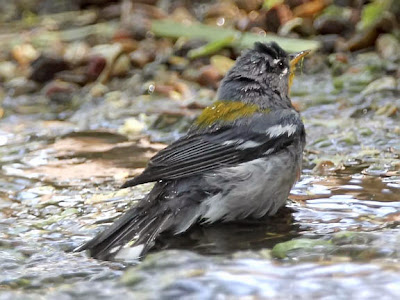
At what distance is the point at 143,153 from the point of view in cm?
530

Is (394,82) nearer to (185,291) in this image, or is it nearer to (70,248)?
(70,248)

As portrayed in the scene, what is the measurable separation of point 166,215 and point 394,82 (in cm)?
294

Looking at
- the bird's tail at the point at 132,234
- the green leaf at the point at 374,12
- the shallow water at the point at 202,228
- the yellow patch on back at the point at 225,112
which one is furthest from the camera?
the green leaf at the point at 374,12

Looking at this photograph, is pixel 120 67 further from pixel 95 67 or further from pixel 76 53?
pixel 76 53

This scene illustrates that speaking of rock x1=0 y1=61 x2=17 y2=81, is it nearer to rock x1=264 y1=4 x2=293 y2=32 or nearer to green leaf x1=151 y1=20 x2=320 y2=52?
green leaf x1=151 y1=20 x2=320 y2=52

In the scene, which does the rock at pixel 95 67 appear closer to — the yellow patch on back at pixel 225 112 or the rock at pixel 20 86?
the rock at pixel 20 86

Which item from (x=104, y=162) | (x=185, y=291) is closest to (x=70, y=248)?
(x=185, y=291)

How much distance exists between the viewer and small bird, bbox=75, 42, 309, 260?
11.8 feet

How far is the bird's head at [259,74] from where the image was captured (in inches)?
178

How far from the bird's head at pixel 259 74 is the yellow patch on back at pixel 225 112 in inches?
3.9

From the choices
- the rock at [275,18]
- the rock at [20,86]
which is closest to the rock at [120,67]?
the rock at [20,86]

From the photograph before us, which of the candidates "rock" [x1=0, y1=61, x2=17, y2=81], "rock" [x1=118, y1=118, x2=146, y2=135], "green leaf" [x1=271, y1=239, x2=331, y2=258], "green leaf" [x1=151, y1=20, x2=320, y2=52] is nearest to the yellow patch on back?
"green leaf" [x1=271, y1=239, x2=331, y2=258]

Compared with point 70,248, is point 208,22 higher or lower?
higher

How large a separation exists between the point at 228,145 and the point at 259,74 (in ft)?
2.36
